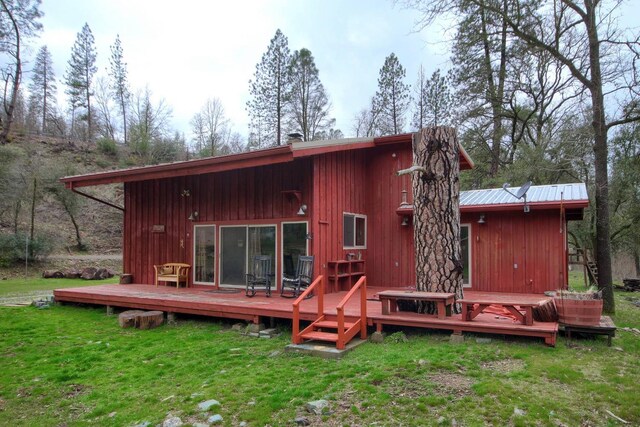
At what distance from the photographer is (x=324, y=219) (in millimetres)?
7965

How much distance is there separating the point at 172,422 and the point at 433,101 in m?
17.6

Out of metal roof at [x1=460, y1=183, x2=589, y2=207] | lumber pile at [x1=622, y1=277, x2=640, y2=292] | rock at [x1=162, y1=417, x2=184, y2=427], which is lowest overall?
lumber pile at [x1=622, y1=277, x2=640, y2=292]

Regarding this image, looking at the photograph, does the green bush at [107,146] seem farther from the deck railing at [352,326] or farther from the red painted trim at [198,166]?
the deck railing at [352,326]

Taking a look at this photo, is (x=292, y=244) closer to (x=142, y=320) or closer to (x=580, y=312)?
(x=142, y=320)

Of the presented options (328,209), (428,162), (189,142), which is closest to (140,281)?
(328,209)

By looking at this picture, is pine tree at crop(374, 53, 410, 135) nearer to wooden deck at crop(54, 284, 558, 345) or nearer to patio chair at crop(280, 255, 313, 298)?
wooden deck at crop(54, 284, 558, 345)

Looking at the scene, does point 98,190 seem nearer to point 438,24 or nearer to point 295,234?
point 295,234

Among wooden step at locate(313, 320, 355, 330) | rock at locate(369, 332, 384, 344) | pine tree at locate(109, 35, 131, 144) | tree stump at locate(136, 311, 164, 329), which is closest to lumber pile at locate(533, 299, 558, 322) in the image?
rock at locate(369, 332, 384, 344)

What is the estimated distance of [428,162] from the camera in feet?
19.3

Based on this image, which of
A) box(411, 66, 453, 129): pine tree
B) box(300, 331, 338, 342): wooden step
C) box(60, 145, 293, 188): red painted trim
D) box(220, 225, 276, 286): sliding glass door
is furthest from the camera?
box(411, 66, 453, 129): pine tree

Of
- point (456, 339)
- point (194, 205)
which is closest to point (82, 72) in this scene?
point (194, 205)

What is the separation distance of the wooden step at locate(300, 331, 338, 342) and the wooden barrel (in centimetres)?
279

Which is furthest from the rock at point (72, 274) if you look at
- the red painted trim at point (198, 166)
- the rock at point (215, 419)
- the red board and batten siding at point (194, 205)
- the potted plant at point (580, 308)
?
the potted plant at point (580, 308)

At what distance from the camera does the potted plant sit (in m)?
5.02
